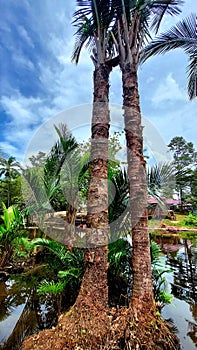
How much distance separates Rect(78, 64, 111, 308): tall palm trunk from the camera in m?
2.77

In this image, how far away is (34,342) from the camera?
2.46 meters

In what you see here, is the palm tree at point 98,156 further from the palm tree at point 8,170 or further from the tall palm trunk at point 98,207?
the palm tree at point 8,170

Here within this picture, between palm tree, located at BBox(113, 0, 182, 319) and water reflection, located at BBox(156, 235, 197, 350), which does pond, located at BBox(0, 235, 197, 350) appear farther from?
palm tree, located at BBox(113, 0, 182, 319)

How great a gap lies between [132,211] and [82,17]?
411cm

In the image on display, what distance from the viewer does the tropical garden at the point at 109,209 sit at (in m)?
2.54

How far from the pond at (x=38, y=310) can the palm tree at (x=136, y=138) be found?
1030mm

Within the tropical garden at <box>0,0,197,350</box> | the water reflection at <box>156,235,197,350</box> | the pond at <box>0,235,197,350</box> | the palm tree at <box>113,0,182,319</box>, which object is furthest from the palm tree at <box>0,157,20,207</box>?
the palm tree at <box>113,0,182,319</box>

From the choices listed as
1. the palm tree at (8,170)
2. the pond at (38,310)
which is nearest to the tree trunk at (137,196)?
the pond at (38,310)

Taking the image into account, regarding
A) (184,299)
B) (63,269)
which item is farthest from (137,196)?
(184,299)

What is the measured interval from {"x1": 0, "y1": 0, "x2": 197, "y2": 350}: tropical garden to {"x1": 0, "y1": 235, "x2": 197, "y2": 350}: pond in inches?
17.8

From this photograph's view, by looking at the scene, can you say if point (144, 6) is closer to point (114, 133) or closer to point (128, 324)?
point (128, 324)

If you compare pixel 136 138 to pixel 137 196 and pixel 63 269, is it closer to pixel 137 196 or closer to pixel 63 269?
pixel 137 196

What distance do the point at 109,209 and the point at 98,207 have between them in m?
1.36

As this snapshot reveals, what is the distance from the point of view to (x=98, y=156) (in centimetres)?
327
